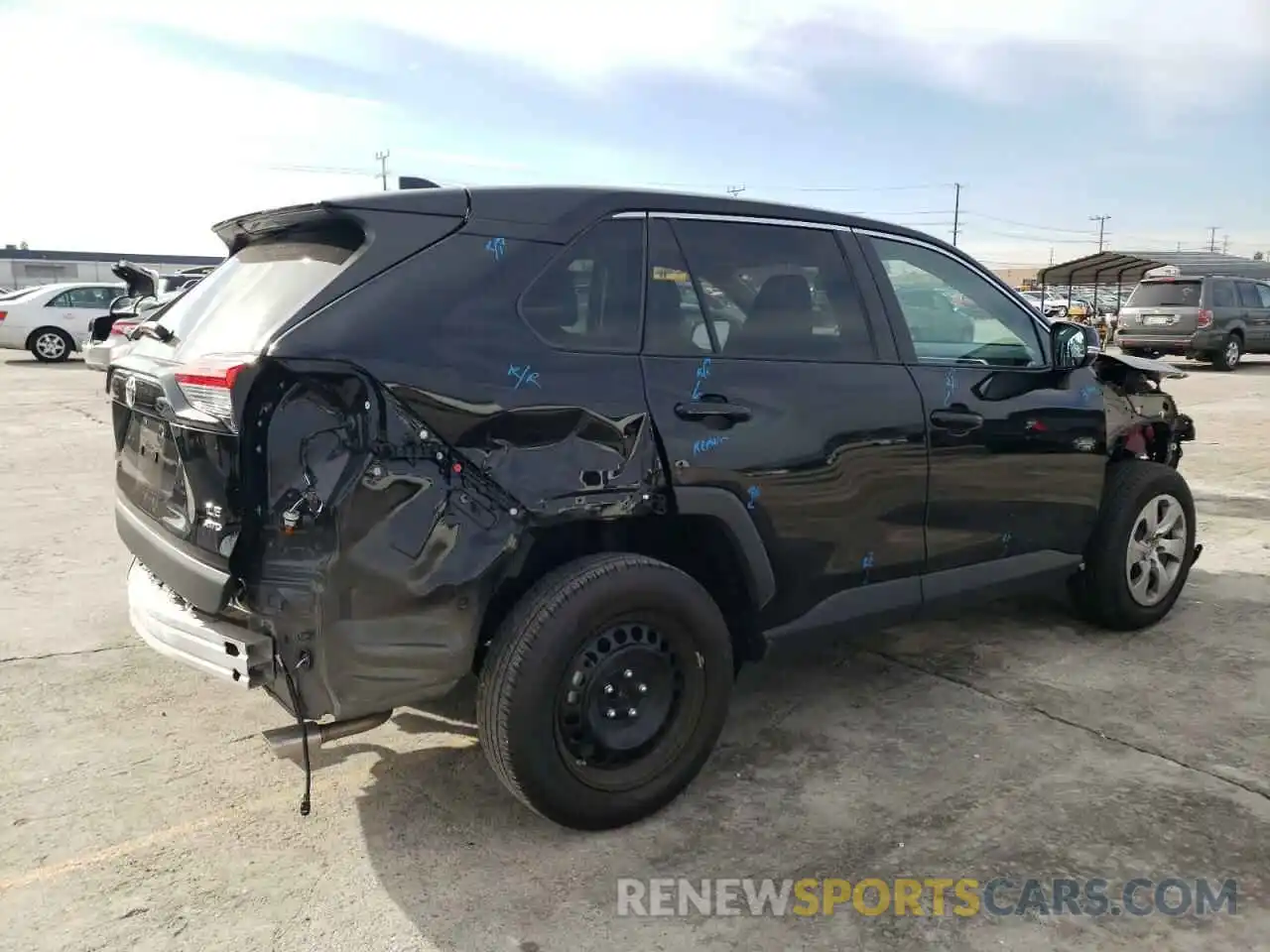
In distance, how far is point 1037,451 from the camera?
399 cm

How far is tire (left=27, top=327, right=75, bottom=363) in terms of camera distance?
19656mm

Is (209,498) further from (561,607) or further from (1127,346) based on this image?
(1127,346)

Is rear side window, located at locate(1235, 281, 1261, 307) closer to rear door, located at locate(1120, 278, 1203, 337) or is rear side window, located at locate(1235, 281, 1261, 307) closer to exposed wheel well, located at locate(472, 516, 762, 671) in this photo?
rear door, located at locate(1120, 278, 1203, 337)

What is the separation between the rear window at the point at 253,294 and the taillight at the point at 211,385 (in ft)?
0.28

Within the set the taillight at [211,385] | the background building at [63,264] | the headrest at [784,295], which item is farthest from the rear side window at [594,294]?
the background building at [63,264]

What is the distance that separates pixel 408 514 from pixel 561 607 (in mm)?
492

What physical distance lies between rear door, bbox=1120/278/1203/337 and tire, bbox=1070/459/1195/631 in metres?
15.8

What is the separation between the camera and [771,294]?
333cm

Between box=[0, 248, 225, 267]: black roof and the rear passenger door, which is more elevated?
box=[0, 248, 225, 267]: black roof

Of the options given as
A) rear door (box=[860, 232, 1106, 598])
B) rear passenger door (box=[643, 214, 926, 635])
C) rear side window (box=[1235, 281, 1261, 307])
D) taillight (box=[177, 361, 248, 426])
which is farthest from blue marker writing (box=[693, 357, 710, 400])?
rear side window (box=[1235, 281, 1261, 307])

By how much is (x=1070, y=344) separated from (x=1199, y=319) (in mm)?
16623

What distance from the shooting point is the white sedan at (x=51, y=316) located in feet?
63.7

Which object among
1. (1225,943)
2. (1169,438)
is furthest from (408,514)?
(1169,438)

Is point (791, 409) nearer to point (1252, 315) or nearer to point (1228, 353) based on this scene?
point (1228, 353)
